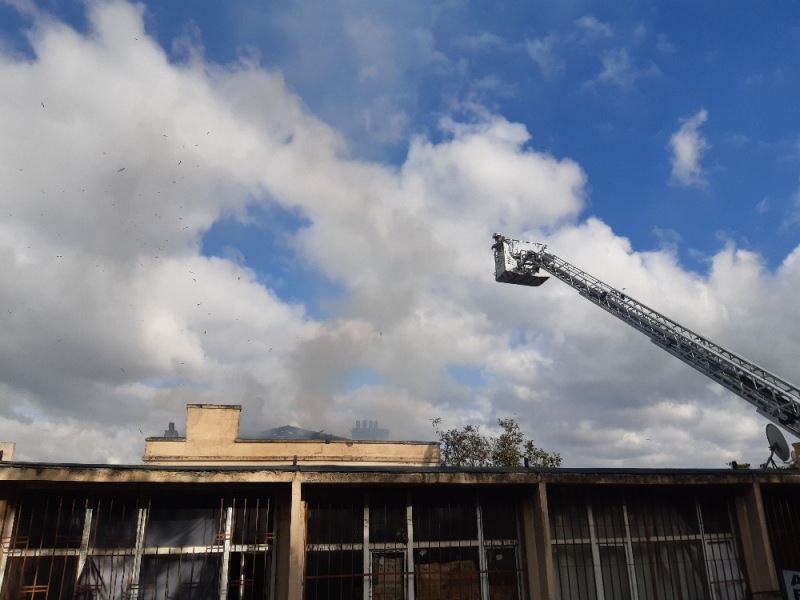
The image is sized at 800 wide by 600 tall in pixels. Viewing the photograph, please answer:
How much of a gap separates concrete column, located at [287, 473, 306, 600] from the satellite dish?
37.5 ft

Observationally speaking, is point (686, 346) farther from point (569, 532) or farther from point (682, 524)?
point (569, 532)

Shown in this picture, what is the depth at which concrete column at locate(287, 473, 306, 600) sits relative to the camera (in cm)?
845

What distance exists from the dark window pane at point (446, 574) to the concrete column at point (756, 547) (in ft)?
18.3

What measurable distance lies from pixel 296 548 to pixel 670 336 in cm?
2147

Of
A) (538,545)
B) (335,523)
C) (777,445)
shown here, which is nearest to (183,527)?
(335,523)

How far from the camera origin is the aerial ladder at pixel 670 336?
2033 centimetres

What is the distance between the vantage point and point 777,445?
1370 centimetres

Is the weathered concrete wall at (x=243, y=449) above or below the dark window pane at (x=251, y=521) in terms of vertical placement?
above

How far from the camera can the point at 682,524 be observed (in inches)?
445

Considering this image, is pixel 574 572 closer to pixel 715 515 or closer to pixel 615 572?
pixel 615 572

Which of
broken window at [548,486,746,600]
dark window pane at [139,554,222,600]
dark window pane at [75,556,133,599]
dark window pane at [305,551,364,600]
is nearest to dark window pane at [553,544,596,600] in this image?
broken window at [548,486,746,600]

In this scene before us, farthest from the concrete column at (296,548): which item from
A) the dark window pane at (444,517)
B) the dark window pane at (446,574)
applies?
the dark window pane at (444,517)

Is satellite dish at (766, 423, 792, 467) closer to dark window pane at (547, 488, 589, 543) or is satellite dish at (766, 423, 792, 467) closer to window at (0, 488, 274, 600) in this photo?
dark window pane at (547, 488, 589, 543)

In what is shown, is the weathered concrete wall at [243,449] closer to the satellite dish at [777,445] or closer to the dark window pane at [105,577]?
the satellite dish at [777,445]
